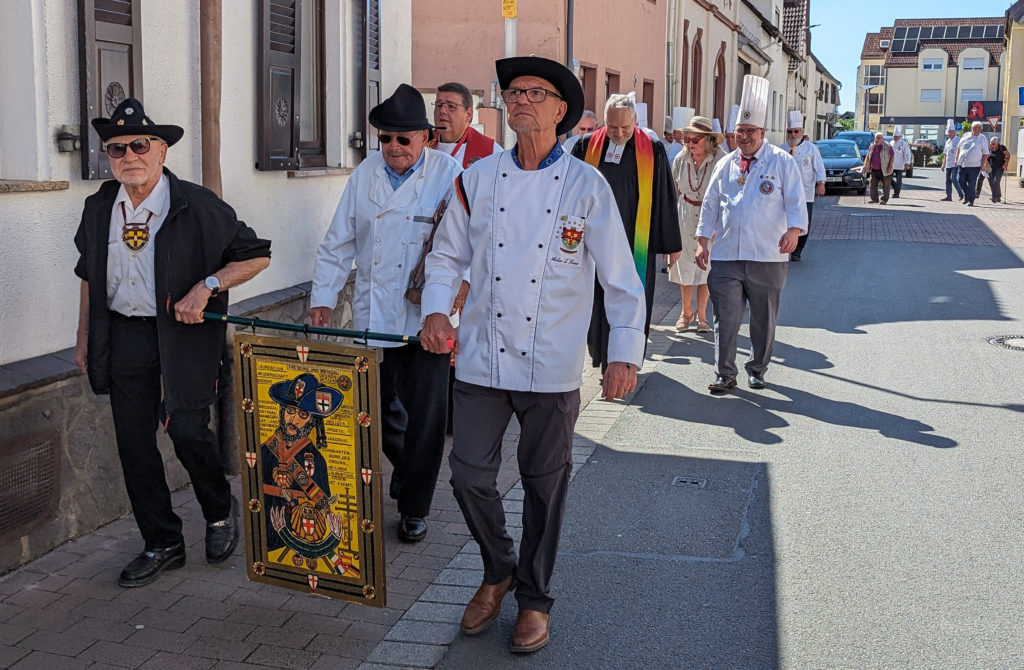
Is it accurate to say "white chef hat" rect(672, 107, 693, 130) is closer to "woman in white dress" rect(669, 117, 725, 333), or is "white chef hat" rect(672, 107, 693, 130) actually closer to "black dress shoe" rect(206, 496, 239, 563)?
"woman in white dress" rect(669, 117, 725, 333)

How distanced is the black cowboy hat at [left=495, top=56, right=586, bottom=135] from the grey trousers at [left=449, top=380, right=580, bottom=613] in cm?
99

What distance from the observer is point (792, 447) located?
24.8ft

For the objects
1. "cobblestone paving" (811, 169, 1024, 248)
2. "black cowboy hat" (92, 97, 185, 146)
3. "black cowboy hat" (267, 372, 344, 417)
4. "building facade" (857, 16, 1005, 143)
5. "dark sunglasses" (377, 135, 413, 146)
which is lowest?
"cobblestone paving" (811, 169, 1024, 248)

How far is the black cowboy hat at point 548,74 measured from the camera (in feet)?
14.5

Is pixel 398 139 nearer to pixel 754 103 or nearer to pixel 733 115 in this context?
pixel 754 103

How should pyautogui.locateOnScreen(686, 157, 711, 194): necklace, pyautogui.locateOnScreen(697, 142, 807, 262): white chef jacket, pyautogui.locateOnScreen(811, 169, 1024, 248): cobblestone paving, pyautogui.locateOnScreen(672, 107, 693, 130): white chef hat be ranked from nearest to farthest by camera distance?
1. pyautogui.locateOnScreen(697, 142, 807, 262): white chef jacket
2. pyautogui.locateOnScreen(686, 157, 711, 194): necklace
3. pyautogui.locateOnScreen(672, 107, 693, 130): white chef hat
4. pyautogui.locateOnScreen(811, 169, 1024, 248): cobblestone paving

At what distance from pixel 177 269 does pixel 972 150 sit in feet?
96.0

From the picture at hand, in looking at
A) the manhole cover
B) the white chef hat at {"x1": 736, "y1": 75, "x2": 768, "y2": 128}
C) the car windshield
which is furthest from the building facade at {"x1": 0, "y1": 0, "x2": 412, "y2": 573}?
the car windshield

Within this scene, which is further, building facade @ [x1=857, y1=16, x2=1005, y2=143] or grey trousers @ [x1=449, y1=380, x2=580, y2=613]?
building facade @ [x1=857, y1=16, x2=1005, y2=143]

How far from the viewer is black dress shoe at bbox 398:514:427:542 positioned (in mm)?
5750

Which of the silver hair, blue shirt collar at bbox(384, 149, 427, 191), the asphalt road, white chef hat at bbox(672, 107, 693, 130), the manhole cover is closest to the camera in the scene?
the asphalt road

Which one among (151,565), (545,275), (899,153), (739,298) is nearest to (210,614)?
(151,565)

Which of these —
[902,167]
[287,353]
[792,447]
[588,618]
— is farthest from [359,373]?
[902,167]

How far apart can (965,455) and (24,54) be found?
539 cm
